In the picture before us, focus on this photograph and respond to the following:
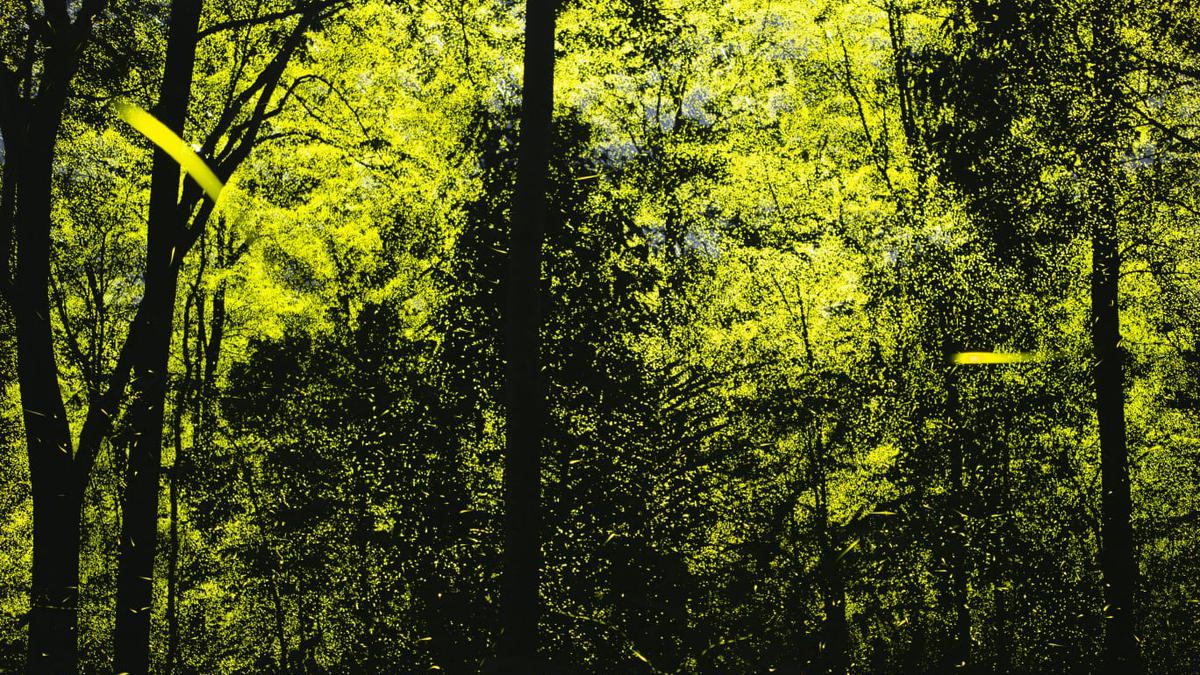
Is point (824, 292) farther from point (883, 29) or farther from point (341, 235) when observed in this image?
point (341, 235)

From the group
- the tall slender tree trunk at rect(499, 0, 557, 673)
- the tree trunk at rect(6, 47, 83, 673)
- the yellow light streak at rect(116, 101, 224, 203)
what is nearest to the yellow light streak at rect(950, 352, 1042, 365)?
the tall slender tree trunk at rect(499, 0, 557, 673)

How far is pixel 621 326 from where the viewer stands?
11.8 metres

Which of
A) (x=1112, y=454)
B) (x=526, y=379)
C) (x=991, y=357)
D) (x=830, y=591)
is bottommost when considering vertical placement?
(x=830, y=591)

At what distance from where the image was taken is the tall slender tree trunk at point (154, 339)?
7125mm

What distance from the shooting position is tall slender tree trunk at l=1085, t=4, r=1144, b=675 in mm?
9953

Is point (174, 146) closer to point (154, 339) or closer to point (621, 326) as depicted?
point (154, 339)

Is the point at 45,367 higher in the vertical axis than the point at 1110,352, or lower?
lower

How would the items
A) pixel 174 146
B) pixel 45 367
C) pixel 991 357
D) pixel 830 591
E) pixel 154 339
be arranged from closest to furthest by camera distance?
pixel 174 146
pixel 45 367
pixel 154 339
pixel 830 591
pixel 991 357

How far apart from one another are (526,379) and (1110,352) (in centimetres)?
994

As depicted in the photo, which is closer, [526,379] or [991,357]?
[526,379]

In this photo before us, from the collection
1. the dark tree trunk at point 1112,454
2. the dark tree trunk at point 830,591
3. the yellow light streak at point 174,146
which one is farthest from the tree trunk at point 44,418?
the dark tree trunk at point 1112,454

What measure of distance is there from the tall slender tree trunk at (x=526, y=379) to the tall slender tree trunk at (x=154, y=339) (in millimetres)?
3752

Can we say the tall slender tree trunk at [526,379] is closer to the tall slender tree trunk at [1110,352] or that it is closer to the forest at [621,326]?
the forest at [621,326]

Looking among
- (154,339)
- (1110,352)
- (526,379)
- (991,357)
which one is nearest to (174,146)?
(154,339)
